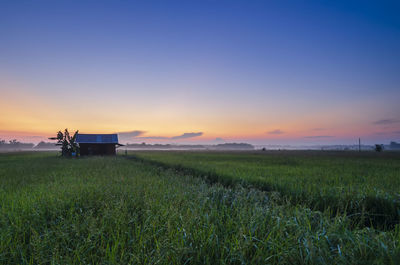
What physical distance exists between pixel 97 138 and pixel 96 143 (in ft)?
7.04

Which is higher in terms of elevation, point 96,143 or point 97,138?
point 97,138

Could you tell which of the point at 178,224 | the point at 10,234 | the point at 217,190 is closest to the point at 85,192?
the point at 10,234

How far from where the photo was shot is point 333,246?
2.74 m

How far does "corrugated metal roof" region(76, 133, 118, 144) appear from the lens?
130 feet

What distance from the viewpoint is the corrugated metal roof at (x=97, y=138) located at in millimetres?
39575

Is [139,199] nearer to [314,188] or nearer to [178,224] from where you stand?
[178,224]

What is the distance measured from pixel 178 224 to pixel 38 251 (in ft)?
7.19

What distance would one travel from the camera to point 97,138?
40.9 m

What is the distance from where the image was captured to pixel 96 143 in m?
39.2

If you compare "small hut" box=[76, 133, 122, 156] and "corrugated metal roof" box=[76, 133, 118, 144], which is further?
"corrugated metal roof" box=[76, 133, 118, 144]

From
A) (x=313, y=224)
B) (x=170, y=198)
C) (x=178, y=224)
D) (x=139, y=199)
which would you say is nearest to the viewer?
(x=178, y=224)

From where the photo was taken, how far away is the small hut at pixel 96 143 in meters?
38.8

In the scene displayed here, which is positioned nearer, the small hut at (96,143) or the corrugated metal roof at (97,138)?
the small hut at (96,143)

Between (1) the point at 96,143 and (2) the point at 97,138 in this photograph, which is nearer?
(1) the point at 96,143
